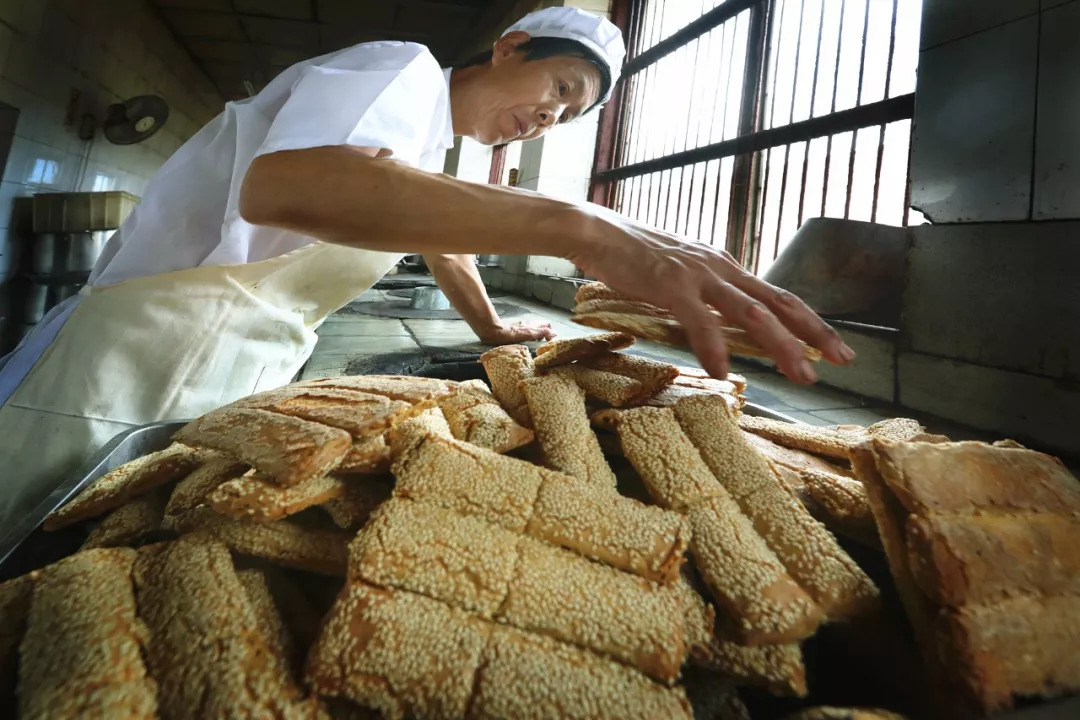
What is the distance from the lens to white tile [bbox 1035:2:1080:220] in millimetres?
1373

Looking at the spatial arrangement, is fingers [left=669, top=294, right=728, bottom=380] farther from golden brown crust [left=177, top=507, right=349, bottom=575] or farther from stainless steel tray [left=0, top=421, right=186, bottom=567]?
stainless steel tray [left=0, top=421, right=186, bottom=567]

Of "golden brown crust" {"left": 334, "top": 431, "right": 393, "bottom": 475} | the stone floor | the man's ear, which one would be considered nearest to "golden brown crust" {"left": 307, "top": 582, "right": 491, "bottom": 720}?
"golden brown crust" {"left": 334, "top": 431, "right": 393, "bottom": 475}

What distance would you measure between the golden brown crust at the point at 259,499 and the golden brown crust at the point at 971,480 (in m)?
0.84

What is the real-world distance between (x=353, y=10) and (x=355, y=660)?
8.32 meters

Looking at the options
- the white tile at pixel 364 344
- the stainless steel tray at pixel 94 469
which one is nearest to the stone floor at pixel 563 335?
the white tile at pixel 364 344

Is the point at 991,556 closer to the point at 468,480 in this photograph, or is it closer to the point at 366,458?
the point at 468,480

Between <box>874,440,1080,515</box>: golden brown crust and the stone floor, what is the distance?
3.04ft

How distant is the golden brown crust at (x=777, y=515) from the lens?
646 mm

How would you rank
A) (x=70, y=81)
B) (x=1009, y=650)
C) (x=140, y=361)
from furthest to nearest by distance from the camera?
(x=70, y=81) < (x=140, y=361) < (x=1009, y=650)

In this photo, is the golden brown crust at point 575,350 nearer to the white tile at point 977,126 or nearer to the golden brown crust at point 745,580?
the golden brown crust at point 745,580

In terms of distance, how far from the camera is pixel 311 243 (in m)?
1.54

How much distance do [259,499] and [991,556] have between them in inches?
37.6

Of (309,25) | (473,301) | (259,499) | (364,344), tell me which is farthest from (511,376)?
(309,25)

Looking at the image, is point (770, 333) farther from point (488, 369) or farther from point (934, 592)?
point (488, 369)
